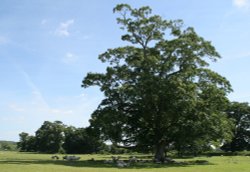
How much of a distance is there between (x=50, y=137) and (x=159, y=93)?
7846 cm

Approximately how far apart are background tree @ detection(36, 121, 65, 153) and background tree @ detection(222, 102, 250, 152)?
162 feet

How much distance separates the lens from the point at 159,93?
4569 centimetres

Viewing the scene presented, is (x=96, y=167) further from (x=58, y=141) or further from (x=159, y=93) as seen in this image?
(x=58, y=141)

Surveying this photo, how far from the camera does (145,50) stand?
5072 centimetres

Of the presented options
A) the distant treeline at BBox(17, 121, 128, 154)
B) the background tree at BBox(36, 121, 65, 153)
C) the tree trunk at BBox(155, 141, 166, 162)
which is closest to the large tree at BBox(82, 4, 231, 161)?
the tree trunk at BBox(155, 141, 166, 162)

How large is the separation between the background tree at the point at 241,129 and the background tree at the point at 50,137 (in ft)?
162

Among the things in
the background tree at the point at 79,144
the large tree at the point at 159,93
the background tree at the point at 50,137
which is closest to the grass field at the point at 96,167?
the large tree at the point at 159,93

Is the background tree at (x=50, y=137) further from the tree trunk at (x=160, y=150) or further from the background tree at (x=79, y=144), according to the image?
the tree trunk at (x=160, y=150)

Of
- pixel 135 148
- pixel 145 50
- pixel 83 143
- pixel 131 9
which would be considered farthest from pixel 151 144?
pixel 83 143

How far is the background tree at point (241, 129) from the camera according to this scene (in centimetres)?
10050

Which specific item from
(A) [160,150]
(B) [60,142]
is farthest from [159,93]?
(B) [60,142]

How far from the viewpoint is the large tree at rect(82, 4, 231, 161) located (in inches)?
1816

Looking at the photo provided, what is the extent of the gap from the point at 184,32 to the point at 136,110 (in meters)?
12.1

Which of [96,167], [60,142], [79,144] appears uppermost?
[60,142]
